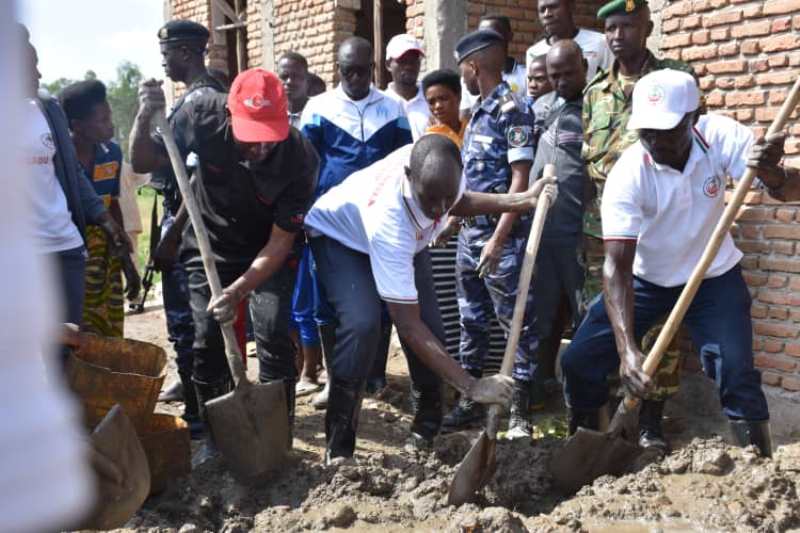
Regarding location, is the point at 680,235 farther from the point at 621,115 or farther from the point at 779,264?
the point at 779,264

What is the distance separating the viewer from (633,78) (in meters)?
4.25

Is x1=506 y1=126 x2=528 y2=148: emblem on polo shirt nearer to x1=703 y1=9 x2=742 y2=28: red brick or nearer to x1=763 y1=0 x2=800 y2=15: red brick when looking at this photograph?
x1=703 y1=9 x2=742 y2=28: red brick

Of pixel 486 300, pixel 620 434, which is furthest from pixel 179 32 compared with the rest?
pixel 620 434

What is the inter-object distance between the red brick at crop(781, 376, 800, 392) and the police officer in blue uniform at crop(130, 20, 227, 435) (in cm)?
308

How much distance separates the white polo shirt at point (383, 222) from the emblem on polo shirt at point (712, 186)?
106 centimetres

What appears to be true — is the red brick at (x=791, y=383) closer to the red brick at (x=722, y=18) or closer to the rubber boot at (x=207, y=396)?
the red brick at (x=722, y=18)

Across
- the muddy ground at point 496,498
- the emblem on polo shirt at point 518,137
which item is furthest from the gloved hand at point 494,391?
the emblem on polo shirt at point 518,137

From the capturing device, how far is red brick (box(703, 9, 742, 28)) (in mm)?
4379

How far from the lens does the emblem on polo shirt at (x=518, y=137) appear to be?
4527mm

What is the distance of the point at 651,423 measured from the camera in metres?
4.37

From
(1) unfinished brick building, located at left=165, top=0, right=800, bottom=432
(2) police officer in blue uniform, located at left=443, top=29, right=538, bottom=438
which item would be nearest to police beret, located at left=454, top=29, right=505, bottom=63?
(2) police officer in blue uniform, located at left=443, top=29, right=538, bottom=438

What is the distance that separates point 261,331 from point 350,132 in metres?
1.45

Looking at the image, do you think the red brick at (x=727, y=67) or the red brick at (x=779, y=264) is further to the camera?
the red brick at (x=727, y=67)

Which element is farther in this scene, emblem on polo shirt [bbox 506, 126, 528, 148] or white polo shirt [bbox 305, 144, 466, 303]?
emblem on polo shirt [bbox 506, 126, 528, 148]
